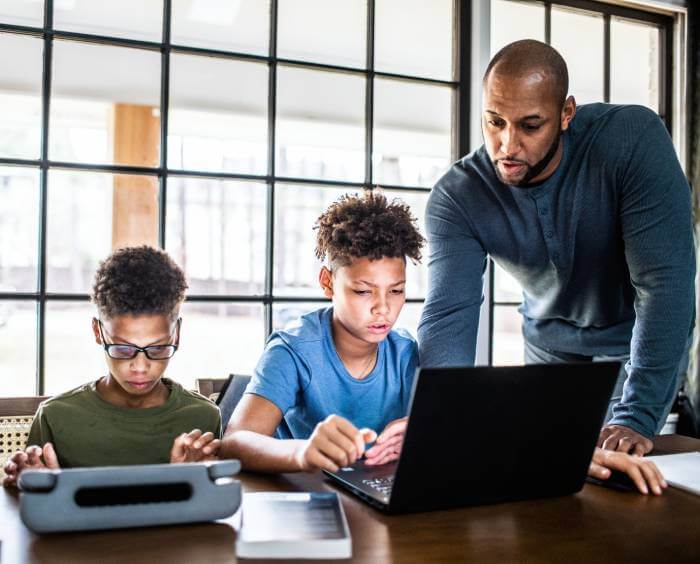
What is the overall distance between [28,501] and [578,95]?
2.78 m

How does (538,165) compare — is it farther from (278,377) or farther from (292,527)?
(292,527)

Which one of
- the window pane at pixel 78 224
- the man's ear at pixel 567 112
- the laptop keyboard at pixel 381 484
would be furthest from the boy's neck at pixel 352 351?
the window pane at pixel 78 224

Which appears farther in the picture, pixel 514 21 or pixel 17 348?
pixel 514 21

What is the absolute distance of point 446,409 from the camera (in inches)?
33.0

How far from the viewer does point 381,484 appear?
3.32 ft

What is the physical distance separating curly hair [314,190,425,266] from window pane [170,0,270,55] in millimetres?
1048

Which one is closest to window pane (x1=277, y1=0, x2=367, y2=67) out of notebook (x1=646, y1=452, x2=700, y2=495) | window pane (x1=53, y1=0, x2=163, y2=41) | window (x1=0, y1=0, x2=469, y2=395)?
window (x1=0, y1=0, x2=469, y2=395)

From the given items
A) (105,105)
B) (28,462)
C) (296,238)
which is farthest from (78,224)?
(28,462)

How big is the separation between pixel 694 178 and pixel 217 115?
6.50ft

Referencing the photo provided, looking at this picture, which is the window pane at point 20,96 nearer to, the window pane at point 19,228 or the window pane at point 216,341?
the window pane at point 19,228

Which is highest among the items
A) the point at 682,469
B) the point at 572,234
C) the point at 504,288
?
the point at 572,234

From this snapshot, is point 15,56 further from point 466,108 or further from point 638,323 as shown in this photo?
point 638,323

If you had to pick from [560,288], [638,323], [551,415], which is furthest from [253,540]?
[560,288]

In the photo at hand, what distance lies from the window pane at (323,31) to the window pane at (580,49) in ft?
2.92
